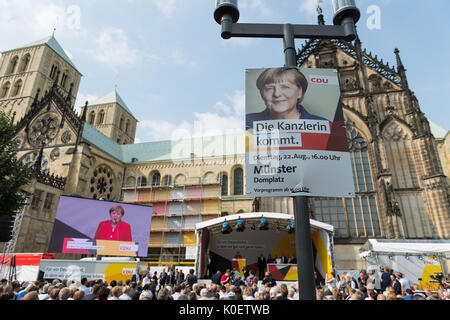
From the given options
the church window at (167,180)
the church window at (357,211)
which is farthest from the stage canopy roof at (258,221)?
the church window at (167,180)

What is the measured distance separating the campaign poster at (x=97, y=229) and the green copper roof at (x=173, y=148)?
912 inches

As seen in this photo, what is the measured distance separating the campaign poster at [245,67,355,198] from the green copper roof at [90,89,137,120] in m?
61.7

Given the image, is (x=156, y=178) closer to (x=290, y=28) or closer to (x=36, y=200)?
(x=36, y=200)

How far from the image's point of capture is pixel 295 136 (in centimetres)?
280

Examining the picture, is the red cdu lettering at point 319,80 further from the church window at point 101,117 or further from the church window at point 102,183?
the church window at point 101,117

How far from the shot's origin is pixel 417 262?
15641 mm

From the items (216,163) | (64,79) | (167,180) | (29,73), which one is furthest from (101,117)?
(216,163)

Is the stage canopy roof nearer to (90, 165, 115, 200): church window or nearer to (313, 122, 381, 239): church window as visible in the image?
(313, 122, 381, 239): church window

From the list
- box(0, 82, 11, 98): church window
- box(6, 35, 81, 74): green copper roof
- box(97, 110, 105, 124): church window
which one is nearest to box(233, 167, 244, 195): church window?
box(97, 110, 105, 124): church window

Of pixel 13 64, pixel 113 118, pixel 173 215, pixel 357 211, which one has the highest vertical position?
pixel 13 64

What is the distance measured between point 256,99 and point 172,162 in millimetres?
39266

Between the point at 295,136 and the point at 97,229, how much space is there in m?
17.4

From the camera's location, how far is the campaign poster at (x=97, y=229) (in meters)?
16.6
